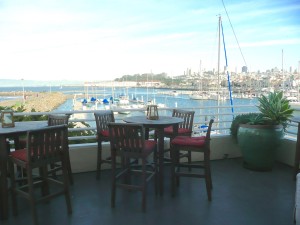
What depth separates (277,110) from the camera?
14.2ft

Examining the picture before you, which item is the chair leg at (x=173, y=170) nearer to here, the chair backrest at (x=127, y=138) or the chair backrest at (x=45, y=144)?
the chair backrest at (x=127, y=138)

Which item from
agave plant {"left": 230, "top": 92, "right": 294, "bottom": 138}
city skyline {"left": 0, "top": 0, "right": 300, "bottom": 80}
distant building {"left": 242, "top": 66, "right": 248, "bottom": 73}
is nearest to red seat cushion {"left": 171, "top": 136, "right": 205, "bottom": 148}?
agave plant {"left": 230, "top": 92, "right": 294, "bottom": 138}

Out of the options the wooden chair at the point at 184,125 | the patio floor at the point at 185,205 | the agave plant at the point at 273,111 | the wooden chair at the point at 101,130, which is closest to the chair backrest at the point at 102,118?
the wooden chair at the point at 101,130

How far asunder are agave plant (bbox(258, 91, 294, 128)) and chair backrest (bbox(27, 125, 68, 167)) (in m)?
3.34

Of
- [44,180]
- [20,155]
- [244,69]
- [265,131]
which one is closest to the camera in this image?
[20,155]

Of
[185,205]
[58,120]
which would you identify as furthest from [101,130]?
[185,205]

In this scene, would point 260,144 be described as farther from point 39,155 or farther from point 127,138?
point 39,155

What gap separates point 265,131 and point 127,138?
2.47 meters

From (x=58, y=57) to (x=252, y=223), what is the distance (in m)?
22.3

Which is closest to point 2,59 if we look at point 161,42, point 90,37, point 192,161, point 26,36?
point 26,36

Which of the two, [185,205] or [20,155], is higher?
[20,155]

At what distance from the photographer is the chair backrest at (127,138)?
2.86 m

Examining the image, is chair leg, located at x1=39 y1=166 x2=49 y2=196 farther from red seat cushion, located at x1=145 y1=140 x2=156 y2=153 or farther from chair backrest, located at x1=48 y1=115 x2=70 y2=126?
red seat cushion, located at x1=145 y1=140 x2=156 y2=153

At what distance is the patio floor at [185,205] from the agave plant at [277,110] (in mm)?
923
